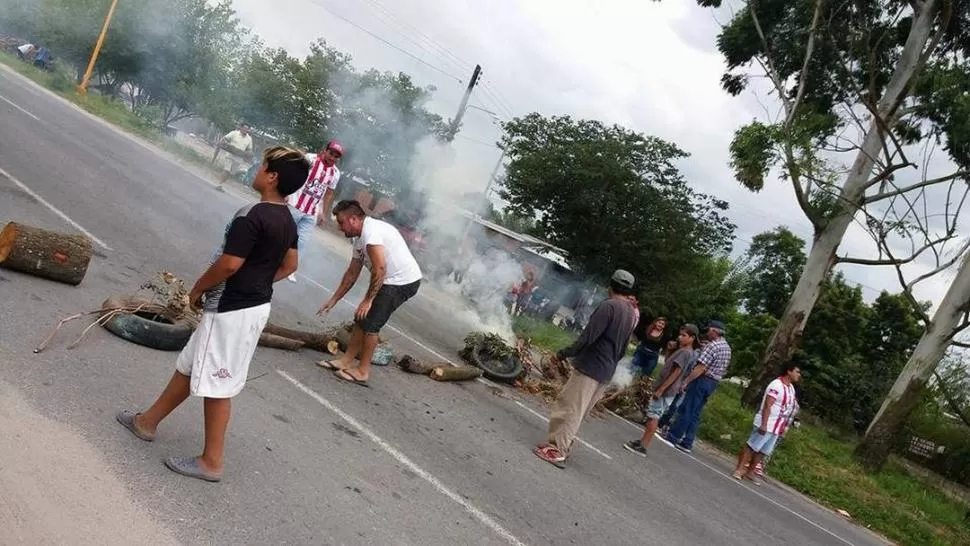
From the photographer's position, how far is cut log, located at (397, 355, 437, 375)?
809 cm

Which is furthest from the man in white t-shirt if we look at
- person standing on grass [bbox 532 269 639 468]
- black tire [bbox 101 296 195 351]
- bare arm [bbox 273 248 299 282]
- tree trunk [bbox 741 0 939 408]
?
tree trunk [bbox 741 0 939 408]

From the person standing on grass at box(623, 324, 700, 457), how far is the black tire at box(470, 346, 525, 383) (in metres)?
1.73

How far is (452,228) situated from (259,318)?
1641 centimetres

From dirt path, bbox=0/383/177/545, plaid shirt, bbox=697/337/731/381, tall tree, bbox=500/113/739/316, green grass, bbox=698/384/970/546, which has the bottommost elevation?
dirt path, bbox=0/383/177/545

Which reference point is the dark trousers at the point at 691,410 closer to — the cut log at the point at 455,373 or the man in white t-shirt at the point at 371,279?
the cut log at the point at 455,373

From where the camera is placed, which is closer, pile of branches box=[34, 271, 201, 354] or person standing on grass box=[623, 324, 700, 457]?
pile of branches box=[34, 271, 201, 354]

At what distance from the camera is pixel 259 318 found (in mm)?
3885

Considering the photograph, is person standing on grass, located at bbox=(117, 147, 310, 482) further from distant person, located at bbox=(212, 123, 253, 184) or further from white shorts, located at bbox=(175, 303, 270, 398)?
distant person, located at bbox=(212, 123, 253, 184)

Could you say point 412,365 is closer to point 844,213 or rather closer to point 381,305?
point 381,305

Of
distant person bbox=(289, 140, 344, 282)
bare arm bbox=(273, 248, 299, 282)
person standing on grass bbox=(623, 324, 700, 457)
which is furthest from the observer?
person standing on grass bbox=(623, 324, 700, 457)

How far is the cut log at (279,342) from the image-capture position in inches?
263

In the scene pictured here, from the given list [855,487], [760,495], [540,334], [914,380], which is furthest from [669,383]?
[914,380]

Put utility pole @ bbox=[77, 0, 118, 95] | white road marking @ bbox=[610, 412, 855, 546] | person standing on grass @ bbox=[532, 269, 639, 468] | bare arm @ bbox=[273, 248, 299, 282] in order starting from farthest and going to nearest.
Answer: utility pole @ bbox=[77, 0, 118, 95], white road marking @ bbox=[610, 412, 855, 546], person standing on grass @ bbox=[532, 269, 639, 468], bare arm @ bbox=[273, 248, 299, 282]

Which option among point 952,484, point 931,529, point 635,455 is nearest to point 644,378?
point 635,455
